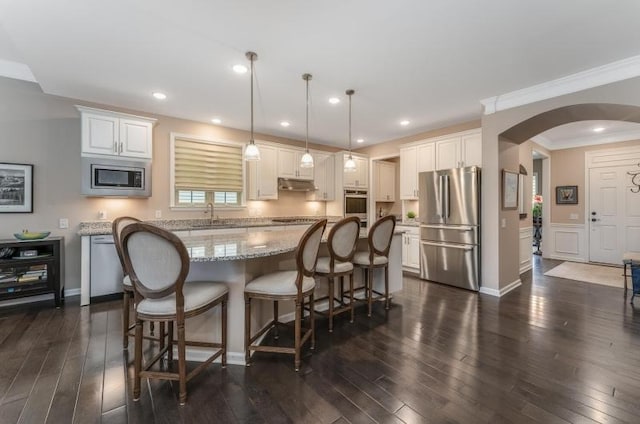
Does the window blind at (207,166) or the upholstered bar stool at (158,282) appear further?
the window blind at (207,166)

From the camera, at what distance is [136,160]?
153 inches

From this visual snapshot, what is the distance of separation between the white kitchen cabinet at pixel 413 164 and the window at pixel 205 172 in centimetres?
305

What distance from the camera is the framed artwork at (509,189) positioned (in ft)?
12.6

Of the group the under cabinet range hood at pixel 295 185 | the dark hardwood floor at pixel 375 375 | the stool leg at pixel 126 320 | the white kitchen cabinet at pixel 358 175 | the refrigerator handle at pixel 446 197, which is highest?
the white kitchen cabinet at pixel 358 175

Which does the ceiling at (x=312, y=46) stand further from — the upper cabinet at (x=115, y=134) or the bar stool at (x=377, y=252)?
the bar stool at (x=377, y=252)

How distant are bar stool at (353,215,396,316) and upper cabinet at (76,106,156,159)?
328 cm

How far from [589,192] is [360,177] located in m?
4.83

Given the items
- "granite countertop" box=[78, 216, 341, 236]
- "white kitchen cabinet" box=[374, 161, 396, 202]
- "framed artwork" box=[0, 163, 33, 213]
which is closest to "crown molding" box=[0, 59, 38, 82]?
"framed artwork" box=[0, 163, 33, 213]

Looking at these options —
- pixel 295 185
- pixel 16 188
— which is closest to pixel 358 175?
pixel 295 185

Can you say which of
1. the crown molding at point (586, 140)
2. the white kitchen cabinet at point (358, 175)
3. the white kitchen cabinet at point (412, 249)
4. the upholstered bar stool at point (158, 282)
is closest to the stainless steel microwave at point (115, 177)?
the upholstered bar stool at point (158, 282)

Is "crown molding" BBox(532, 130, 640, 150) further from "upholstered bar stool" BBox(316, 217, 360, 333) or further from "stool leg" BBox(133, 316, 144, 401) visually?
"stool leg" BBox(133, 316, 144, 401)

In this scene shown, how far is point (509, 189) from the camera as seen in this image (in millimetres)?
3994

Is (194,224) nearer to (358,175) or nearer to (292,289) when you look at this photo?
(292,289)

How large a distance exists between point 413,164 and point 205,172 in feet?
12.2
